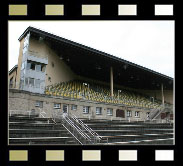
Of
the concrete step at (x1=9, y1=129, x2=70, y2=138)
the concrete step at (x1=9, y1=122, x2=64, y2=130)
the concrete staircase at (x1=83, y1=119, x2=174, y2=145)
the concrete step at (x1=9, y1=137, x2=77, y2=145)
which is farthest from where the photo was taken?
the concrete staircase at (x1=83, y1=119, x2=174, y2=145)

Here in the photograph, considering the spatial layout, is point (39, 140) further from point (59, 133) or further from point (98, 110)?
point (98, 110)

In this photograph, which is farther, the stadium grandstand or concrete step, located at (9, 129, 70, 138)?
the stadium grandstand

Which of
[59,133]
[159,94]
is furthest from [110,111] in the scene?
[159,94]

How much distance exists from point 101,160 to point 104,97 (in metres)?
32.0

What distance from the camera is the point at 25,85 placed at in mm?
28031

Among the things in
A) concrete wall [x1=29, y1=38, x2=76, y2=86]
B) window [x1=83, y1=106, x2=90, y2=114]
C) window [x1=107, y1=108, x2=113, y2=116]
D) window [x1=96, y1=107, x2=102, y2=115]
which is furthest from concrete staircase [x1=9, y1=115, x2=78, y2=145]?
window [x1=107, y1=108, x2=113, y2=116]

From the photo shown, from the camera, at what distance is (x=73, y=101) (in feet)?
104

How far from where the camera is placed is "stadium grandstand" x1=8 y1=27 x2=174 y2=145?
59.8ft

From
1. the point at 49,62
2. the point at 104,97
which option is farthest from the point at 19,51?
the point at 104,97

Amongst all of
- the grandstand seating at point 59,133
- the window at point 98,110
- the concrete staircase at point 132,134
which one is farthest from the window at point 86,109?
the grandstand seating at point 59,133

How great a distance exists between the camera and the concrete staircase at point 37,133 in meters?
15.7

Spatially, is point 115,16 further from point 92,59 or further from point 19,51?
point 92,59

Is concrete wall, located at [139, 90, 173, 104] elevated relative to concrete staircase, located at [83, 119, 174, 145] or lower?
elevated

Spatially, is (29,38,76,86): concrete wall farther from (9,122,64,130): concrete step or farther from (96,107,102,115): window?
(9,122,64,130): concrete step
